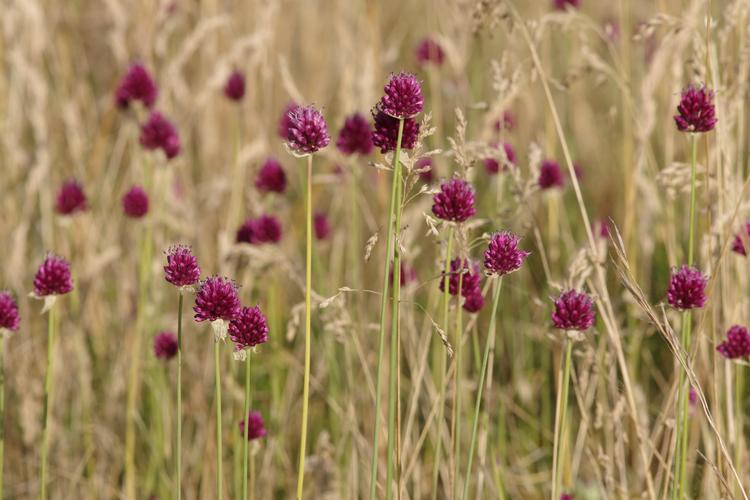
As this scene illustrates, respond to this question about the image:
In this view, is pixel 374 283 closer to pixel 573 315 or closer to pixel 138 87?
pixel 138 87

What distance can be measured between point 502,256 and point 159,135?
144 centimetres

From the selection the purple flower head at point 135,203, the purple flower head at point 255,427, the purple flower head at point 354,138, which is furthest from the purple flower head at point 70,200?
the purple flower head at point 255,427

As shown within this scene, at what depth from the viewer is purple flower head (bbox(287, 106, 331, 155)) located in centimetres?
136

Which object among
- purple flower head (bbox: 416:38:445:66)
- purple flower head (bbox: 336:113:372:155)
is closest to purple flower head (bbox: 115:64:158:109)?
purple flower head (bbox: 336:113:372:155)

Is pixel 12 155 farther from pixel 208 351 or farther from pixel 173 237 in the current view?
pixel 208 351

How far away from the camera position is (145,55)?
3.20 metres

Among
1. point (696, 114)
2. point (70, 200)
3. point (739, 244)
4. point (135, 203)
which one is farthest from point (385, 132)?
point (70, 200)

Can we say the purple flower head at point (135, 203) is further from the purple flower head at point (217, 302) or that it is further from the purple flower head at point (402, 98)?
the purple flower head at point (402, 98)

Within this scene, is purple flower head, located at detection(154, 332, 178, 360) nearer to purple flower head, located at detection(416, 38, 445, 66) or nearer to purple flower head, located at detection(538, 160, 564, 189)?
purple flower head, located at detection(538, 160, 564, 189)

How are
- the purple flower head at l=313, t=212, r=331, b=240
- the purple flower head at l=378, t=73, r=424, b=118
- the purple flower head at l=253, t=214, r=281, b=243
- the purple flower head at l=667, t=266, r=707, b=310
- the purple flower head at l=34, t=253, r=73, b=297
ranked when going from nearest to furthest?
1. the purple flower head at l=378, t=73, r=424, b=118
2. the purple flower head at l=667, t=266, r=707, b=310
3. the purple flower head at l=34, t=253, r=73, b=297
4. the purple flower head at l=253, t=214, r=281, b=243
5. the purple flower head at l=313, t=212, r=331, b=240

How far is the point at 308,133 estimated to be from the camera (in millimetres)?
1364

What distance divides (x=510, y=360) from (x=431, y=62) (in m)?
1.00

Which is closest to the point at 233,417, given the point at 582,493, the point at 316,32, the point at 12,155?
the point at 582,493

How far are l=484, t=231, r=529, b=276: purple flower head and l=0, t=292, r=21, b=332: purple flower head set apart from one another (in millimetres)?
842
